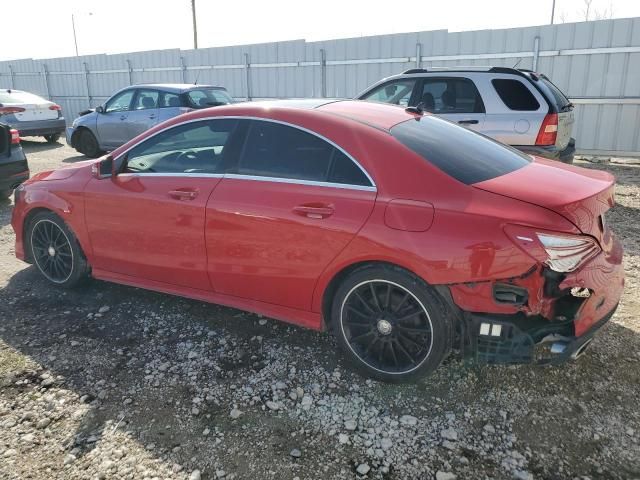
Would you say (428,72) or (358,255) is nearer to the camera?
(358,255)

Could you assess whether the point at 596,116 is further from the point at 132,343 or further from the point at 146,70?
the point at 146,70

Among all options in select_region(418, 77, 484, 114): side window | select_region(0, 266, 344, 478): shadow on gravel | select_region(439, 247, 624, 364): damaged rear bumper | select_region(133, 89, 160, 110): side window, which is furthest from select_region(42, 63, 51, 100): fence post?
select_region(439, 247, 624, 364): damaged rear bumper

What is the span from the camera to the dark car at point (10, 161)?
6980 mm

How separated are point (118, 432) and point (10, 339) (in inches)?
60.1

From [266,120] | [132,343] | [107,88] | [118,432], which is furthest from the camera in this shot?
[107,88]

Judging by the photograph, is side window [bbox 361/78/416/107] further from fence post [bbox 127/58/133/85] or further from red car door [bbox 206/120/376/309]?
fence post [bbox 127/58/133/85]

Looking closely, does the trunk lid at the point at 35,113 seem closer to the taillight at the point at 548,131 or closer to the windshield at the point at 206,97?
the windshield at the point at 206,97

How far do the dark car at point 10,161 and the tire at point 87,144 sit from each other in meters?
4.41

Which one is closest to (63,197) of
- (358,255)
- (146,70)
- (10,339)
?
(10,339)

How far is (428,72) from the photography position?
758cm

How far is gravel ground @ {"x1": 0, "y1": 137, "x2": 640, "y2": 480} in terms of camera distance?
248 cm

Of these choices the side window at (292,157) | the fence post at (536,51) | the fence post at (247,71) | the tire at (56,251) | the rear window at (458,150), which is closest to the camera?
the rear window at (458,150)

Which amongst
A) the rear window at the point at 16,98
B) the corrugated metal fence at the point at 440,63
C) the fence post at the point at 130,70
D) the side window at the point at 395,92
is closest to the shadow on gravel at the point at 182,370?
the side window at the point at 395,92

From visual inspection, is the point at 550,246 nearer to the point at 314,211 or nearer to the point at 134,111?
the point at 314,211
